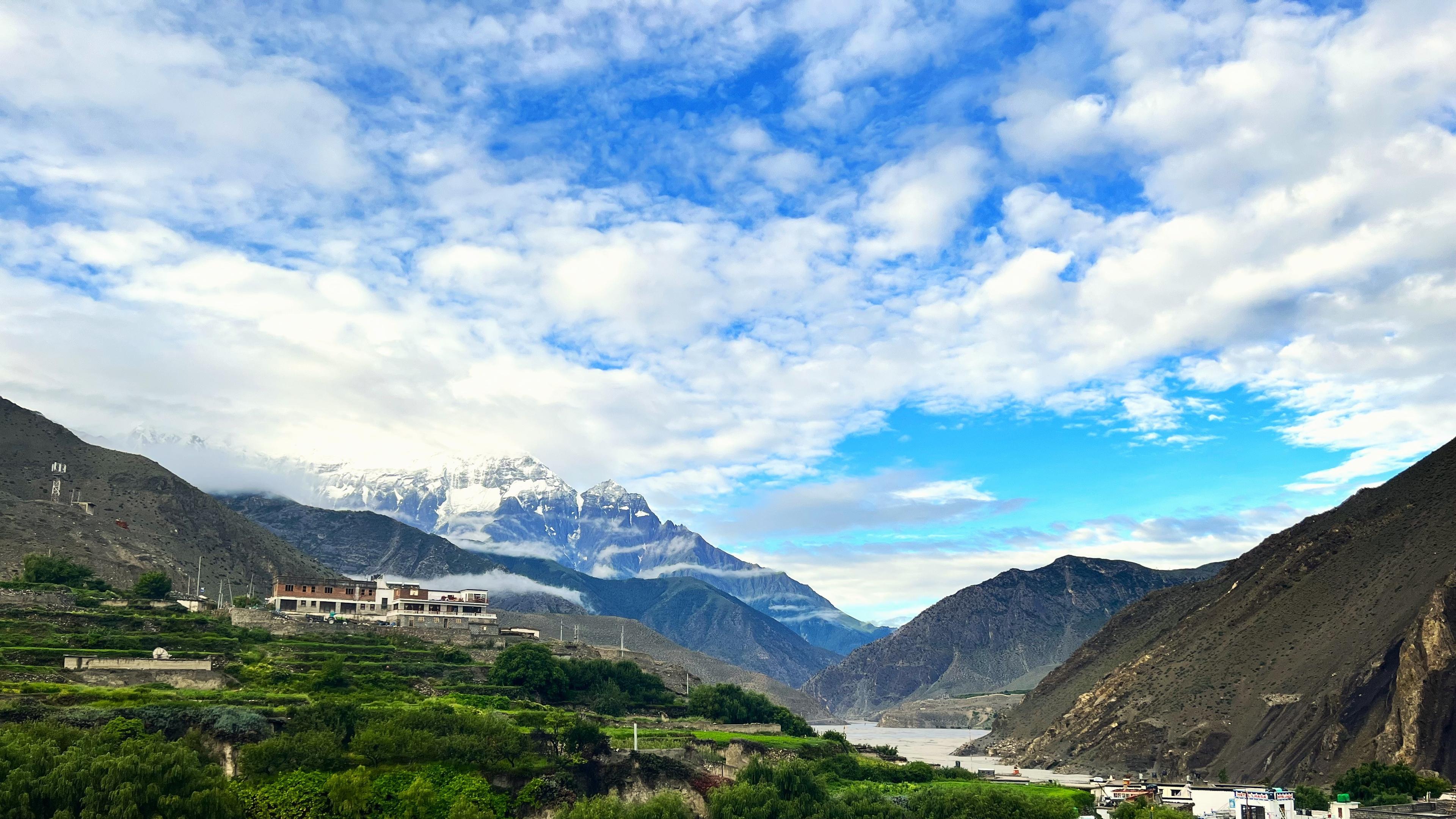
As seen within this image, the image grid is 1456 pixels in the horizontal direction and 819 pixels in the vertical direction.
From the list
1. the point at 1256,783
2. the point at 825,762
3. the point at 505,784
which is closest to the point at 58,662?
the point at 505,784

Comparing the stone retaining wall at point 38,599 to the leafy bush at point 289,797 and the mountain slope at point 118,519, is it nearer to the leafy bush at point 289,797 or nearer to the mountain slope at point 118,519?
the mountain slope at point 118,519

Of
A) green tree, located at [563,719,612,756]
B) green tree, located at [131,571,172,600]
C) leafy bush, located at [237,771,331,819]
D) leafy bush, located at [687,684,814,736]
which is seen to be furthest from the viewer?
leafy bush, located at [687,684,814,736]

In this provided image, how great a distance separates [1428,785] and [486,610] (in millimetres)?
112292

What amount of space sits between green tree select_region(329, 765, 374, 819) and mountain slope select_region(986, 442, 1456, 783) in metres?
116

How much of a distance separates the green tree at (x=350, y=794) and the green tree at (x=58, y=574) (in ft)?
185

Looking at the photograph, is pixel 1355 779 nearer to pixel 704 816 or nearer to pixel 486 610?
pixel 704 816

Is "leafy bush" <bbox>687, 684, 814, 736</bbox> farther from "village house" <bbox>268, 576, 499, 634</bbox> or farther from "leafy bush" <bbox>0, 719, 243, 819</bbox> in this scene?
"leafy bush" <bbox>0, 719, 243, 819</bbox>

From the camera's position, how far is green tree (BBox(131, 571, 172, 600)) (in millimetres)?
107438

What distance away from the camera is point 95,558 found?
130 meters

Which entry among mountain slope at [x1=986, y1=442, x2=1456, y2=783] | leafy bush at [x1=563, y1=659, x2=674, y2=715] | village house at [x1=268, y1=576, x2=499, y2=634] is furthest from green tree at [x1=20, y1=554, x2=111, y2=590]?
mountain slope at [x1=986, y1=442, x2=1456, y2=783]

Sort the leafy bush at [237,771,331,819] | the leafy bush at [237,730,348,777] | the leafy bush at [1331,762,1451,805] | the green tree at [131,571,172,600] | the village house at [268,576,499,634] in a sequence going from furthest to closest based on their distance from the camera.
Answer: the village house at [268,576,499,634], the green tree at [131,571,172,600], the leafy bush at [1331,762,1451,805], the leafy bush at [237,730,348,777], the leafy bush at [237,771,331,819]

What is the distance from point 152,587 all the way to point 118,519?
5152 centimetres

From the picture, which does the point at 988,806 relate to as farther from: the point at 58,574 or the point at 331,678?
the point at 58,574

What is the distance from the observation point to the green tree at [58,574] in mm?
104500
